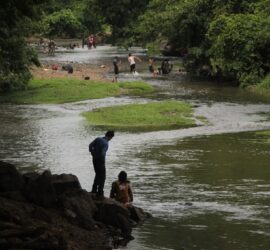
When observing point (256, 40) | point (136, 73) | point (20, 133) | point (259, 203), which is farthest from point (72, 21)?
point (259, 203)

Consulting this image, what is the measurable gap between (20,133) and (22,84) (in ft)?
39.6

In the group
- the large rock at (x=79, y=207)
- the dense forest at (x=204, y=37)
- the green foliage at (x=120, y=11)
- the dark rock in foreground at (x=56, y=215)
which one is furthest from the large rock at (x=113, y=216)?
the green foliage at (x=120, y=11)

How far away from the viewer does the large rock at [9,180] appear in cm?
1552

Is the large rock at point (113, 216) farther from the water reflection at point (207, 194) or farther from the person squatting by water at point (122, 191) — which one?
the person squatting by water at point (122, 191)

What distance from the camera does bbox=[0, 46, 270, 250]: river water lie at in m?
15.6

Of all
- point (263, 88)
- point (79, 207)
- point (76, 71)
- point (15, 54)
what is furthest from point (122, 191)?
point (76, 71)

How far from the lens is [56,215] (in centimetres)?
1489

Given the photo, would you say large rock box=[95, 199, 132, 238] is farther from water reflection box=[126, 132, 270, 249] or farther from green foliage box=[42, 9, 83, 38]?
green foliage box=[42, 9, 83, 38]

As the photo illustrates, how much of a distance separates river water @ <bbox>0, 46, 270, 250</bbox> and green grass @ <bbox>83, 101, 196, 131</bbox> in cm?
76

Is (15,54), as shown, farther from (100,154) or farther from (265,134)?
(100,154)

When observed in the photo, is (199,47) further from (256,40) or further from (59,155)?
(59,155)

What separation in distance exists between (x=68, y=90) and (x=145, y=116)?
9.32 meters

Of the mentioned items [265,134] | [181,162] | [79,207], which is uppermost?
[79,207]

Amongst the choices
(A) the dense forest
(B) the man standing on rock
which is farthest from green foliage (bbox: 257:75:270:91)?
(B) the man standing on rock
